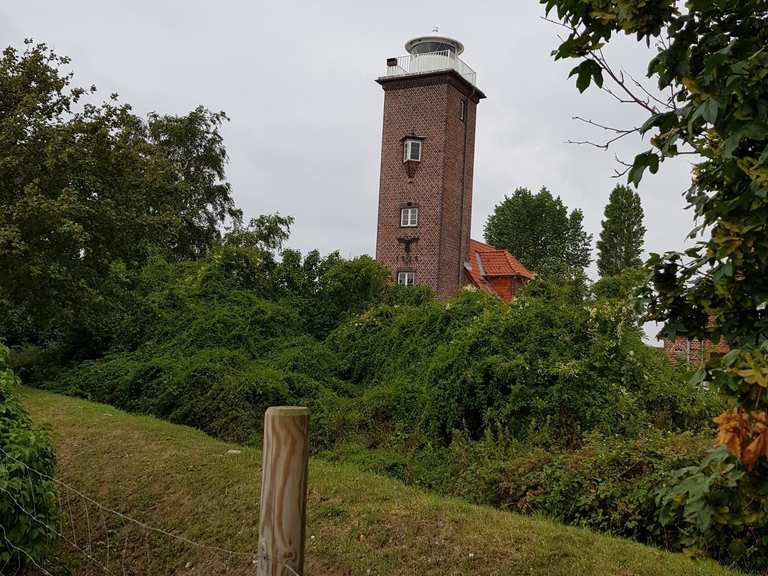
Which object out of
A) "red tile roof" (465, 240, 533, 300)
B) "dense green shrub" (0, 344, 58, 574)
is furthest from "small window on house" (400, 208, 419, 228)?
"dense green shrub" (0, 344, 58, 574)

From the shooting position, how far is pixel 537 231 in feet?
180

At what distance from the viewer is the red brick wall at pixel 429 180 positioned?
102ft

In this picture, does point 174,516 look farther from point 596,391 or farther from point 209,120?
point 209,120

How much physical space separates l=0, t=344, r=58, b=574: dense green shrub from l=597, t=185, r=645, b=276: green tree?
167 feet

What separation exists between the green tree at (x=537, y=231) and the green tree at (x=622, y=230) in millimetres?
2167

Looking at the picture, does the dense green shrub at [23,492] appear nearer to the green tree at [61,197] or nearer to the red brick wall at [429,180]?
the green tree at [61,197]

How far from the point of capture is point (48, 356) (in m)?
17.6

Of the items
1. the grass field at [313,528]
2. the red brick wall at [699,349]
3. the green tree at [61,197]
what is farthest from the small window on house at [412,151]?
the red brick wall at [699,349]

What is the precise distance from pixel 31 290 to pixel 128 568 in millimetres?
8878

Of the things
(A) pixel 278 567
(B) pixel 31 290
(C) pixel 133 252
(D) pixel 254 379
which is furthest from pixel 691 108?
(C) pixel 133 252

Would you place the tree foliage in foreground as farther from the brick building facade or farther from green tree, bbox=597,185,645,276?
green tree, bbox=597,185,645,276

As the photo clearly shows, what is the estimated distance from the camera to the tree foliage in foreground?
190cm

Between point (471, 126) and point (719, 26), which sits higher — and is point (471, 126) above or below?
above

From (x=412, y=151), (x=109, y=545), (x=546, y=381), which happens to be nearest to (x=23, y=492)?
(x=109, y=545)
